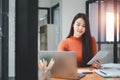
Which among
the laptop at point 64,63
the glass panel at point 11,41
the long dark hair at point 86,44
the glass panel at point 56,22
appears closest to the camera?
the glass panel at point 11,41

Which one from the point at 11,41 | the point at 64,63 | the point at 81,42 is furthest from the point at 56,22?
the point at 11,41

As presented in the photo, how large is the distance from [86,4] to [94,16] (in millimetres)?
442

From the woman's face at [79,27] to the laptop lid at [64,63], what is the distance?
0.81 meters

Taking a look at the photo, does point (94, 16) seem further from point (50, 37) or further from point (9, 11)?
point (9, 11)

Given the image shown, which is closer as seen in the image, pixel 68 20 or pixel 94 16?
pixel 94 16

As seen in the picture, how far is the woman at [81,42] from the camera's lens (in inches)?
95.0

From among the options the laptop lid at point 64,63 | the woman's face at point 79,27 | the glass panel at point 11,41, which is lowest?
the laptop lid at point 64,63

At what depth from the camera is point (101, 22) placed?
4992 mm

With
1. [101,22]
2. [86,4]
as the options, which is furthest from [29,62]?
[86,4]

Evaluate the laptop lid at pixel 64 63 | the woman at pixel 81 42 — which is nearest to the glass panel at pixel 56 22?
the woman at pixel 81 42

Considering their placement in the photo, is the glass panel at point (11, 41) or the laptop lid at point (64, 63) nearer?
the glass panel at point (11, 41)

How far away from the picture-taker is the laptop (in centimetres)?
165

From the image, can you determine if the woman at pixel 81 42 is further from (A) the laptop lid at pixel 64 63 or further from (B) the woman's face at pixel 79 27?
(A) the laptop lid at pixel 64 63

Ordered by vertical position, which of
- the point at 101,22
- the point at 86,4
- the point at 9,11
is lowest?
the point at 9,11
